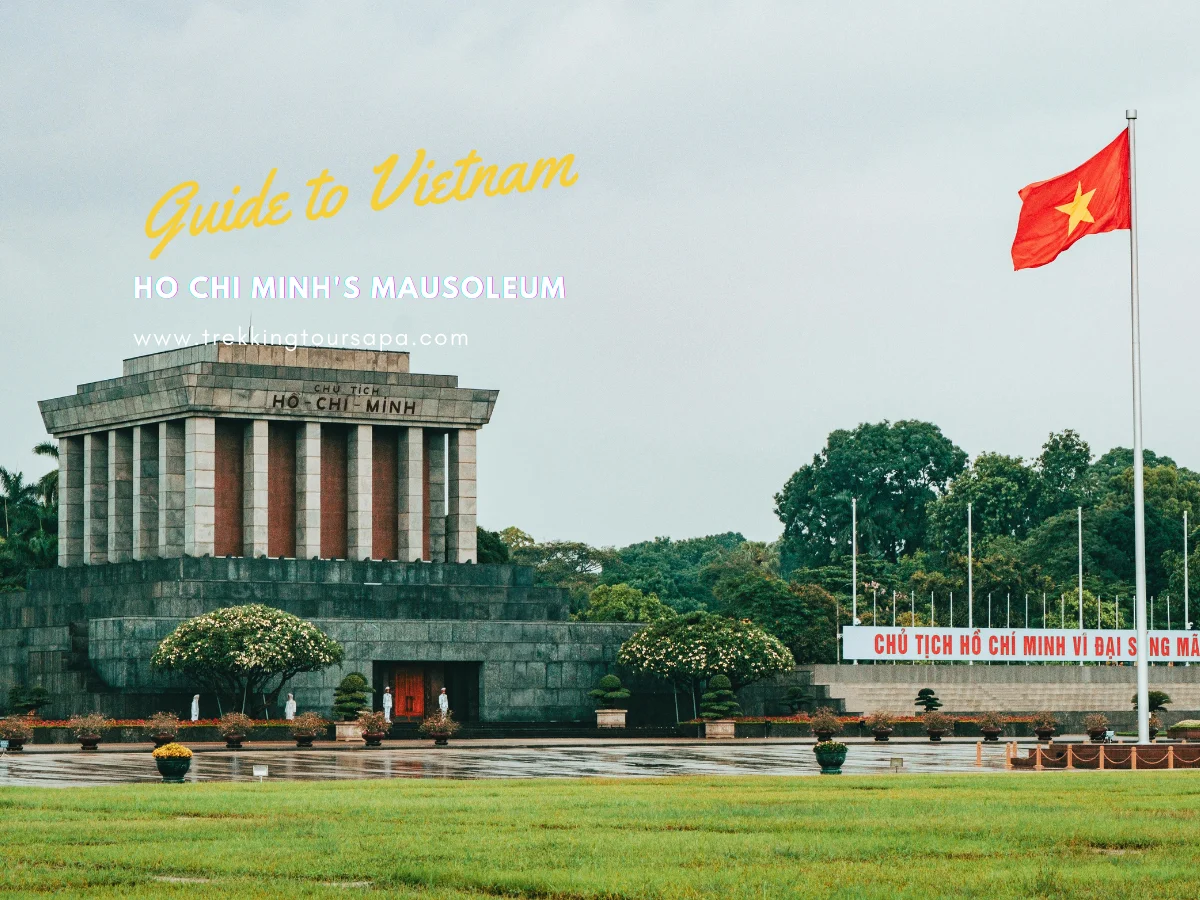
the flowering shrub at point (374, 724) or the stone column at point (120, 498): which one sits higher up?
the stone column at point (120, 498)

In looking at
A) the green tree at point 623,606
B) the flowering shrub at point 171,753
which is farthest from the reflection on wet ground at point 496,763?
the green tree at point 623,606

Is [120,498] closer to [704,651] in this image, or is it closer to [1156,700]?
[704,651]

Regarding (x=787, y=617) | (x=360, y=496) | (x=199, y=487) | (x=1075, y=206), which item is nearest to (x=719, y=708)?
(x=360, y=496)

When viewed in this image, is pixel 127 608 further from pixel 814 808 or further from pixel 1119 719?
pixel 814 808

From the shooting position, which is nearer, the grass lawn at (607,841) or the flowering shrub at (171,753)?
the grass lawn at (607,841)

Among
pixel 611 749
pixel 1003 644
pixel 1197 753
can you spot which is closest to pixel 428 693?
pixel 611 749

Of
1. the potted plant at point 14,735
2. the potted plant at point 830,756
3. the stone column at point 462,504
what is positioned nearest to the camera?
the potted plant at point 830,756

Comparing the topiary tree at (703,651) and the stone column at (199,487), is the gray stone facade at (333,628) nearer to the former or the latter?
the stone column at (199,487)

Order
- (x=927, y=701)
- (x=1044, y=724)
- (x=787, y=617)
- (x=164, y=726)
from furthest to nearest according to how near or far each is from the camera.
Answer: (x=787, y=617), (x=927, y=701), (x=1044, y=724), (x=164, y=726)

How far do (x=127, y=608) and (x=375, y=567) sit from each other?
371 inches

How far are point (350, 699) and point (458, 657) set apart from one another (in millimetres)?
6620

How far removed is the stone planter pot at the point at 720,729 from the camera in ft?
235

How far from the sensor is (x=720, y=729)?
71.9 m

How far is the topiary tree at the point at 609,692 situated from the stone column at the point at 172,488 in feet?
55.8
